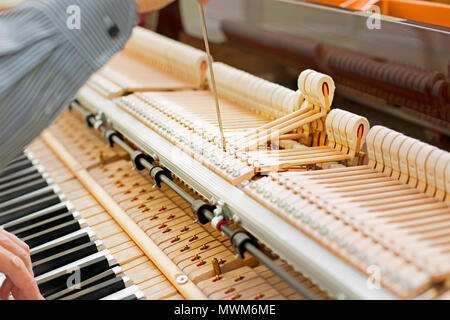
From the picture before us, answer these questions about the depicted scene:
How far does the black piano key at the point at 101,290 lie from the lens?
222 centimetres

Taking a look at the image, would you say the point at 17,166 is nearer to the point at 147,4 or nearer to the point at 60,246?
the point at 60,246

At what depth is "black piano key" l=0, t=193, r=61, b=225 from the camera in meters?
3.01

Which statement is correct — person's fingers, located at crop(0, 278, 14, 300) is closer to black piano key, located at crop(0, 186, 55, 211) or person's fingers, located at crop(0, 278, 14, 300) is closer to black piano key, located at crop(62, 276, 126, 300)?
black piano key, located at crop(62, 276, 126, 300)

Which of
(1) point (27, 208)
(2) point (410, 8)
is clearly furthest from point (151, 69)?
(2) point (410, 8)

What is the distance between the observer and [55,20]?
114cm

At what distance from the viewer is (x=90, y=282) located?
7.59ft

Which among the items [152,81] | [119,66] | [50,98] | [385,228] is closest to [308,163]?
[385,228]

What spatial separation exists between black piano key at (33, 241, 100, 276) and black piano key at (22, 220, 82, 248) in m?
0.21

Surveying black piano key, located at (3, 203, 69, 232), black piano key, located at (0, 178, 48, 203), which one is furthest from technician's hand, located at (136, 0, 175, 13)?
black piano key, located at (0, 178, 48, 203)

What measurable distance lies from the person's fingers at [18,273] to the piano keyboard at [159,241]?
17.6 inches

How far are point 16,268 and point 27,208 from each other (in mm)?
1353

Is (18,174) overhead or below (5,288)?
below

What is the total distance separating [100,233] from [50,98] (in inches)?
64.9
